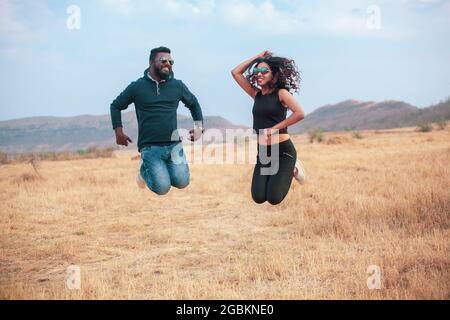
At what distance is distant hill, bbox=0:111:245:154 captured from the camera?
3110 inches

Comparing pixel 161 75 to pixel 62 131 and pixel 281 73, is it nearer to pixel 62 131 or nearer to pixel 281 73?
pixel 281 73

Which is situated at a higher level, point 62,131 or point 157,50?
point 62,131

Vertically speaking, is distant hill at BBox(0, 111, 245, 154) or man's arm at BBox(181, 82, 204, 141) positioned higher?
distant hill at BBox(0, 111, 245, 154)

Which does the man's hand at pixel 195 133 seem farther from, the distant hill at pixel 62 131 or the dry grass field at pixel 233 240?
the distant hill at pixel 62 131

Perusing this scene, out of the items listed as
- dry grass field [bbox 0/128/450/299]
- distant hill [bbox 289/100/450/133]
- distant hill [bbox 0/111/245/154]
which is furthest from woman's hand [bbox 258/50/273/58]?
distant hill [bbox 0/111/245/154]

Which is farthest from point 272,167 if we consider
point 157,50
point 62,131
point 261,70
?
point 62,131

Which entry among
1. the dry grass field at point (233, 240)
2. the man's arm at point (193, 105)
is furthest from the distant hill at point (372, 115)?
the man's arm at point (193, 105)

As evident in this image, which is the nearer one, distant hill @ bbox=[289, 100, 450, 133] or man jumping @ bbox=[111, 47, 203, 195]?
man jumping @ bbox=[111, 47, 203, 195]

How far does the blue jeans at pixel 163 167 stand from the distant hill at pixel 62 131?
67.2m

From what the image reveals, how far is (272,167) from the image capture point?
685cm

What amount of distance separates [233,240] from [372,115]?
100 m

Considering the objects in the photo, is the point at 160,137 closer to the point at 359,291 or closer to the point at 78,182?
the point at 359,291

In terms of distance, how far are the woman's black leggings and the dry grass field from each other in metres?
1.33

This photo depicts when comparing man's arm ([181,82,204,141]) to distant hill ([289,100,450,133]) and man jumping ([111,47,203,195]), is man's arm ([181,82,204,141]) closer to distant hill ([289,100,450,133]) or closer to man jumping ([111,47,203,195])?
man jumping ([111,47,203,195])
